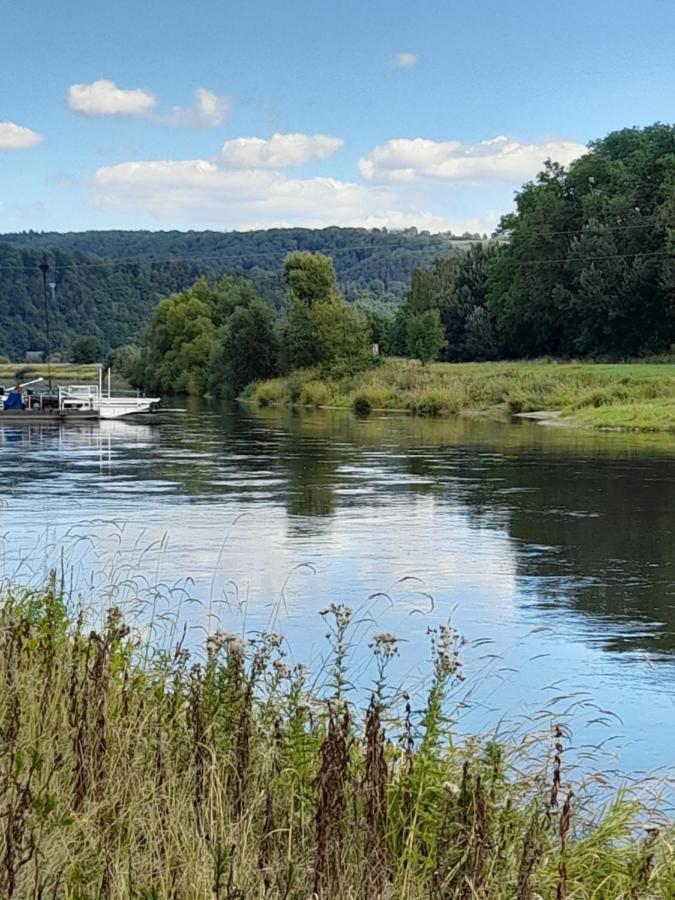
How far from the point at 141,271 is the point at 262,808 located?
14493cm

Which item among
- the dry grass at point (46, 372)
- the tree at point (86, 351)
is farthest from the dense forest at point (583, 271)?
the tree at point (86, 351)

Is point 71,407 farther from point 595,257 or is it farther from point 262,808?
point 262,808

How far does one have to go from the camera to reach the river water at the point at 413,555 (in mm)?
9141

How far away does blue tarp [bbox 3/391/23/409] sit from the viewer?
171ft

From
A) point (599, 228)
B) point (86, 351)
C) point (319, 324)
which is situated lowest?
point (86, 351)

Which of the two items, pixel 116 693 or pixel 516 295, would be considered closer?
pixel 116 693

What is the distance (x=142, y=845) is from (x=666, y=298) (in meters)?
66.0

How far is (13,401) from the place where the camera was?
52.2 m

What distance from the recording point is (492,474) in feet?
83.0

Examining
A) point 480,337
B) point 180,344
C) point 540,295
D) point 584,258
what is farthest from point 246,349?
point 584,258

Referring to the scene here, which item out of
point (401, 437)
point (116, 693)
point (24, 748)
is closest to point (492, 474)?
point (401, 437)

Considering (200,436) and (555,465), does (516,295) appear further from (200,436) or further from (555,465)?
(555,465)

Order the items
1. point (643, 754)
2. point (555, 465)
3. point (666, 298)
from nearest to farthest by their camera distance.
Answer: point (643, 754) < point (555, 465) < point (666, 298)

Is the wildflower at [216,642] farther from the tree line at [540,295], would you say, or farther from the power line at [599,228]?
the power line at [599,228]
